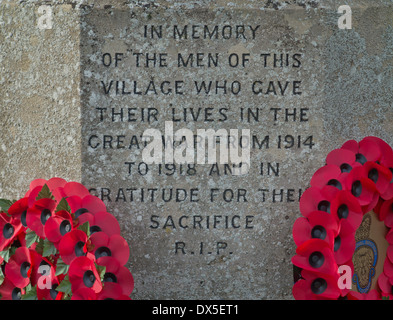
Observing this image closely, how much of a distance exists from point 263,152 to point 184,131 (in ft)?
1.47

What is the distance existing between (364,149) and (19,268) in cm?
190

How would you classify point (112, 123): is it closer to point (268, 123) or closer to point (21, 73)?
point (21, 73)

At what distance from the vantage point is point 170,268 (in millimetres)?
2627

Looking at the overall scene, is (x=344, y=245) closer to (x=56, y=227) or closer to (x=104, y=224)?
(x=104, y=224)

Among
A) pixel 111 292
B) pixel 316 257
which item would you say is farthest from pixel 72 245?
pixel 316 257

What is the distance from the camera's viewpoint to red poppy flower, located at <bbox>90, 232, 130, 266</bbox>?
2.29 m

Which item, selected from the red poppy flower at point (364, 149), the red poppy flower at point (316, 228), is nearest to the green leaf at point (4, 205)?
the red poppy flower at point (316, 228)

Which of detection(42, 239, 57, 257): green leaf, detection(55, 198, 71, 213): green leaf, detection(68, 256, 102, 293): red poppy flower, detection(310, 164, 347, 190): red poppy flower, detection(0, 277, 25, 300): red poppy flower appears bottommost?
detection(0, 277, 25, 300): red poppy flower

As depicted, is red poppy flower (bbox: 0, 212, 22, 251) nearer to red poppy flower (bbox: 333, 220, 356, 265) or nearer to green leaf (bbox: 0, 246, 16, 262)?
green leaf (bbox: 0, 246, 16, 262)

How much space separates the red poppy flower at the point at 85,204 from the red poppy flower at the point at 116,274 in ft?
0.91

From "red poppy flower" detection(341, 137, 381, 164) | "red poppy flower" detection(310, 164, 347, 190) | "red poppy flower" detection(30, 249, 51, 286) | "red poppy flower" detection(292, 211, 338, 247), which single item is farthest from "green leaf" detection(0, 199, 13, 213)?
"red poppy flower" detection(341, 137, 381, 164)

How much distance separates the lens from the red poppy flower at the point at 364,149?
251 centimetres

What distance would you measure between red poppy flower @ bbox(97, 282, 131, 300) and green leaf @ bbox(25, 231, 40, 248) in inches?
17.2

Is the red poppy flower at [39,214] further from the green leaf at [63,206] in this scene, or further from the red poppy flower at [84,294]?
the red poppy flower at [84,294]
